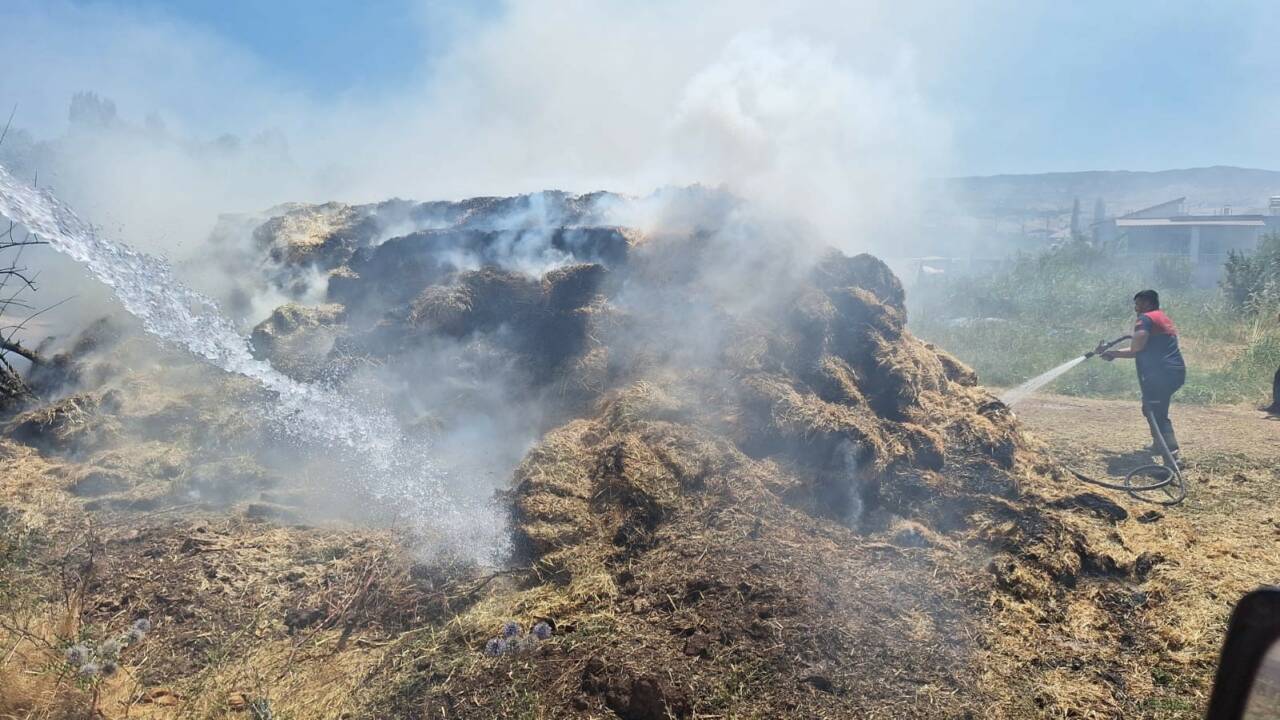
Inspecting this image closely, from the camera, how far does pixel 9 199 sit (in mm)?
5516

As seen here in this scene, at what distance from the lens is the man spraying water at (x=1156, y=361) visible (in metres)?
7.28

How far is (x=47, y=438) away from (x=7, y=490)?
142 centimetres

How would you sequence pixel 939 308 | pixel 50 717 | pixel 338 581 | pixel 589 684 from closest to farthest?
pixel 50 717 < pixel 589 684 < pixel 338 581 < pixel 939 308

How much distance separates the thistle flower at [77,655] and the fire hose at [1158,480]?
820cm

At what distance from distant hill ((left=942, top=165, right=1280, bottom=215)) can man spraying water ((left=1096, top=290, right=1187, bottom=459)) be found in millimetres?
99273

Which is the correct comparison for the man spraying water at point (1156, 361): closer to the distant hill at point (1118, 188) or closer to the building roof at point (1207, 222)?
the building roof at point (1207, 222)

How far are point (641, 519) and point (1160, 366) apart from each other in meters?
6.03

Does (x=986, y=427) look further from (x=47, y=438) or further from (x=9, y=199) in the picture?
(x=47, y=438)

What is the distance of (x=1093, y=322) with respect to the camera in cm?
1941

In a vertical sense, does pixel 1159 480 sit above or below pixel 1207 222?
below

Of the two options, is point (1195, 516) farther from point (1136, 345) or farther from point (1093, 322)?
point (1093, 322)

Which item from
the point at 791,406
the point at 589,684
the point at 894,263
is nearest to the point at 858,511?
the point at 791,406

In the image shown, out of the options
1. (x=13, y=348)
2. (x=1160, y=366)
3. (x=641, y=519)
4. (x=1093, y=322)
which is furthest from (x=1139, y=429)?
(x=13, y=348)

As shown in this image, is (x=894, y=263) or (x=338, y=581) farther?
(x=894, y=263)
